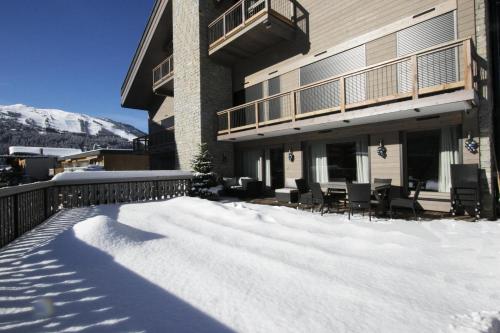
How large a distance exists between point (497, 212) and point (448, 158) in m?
1.75

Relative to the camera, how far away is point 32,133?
49.2 metres

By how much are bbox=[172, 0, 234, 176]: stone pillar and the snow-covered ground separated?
25.3ft

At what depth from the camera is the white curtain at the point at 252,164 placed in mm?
12648

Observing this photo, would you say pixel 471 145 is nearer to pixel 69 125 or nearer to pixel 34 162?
pixel 34 162

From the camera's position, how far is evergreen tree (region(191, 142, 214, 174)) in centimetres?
1144

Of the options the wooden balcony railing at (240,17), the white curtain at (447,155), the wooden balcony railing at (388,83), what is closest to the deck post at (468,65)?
the wooden balcony railing at (388,83)

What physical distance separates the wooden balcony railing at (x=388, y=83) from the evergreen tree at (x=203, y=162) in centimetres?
139

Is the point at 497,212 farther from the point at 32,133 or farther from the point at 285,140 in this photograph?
the point at 32,133

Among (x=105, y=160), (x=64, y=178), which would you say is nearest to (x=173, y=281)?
(x=64, y=178)

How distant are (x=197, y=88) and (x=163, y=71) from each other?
17.8ft

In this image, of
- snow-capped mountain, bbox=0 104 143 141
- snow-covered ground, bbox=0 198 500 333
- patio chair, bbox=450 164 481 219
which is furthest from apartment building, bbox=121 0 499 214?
snow-capped mountain, bbox=0 104 143 141

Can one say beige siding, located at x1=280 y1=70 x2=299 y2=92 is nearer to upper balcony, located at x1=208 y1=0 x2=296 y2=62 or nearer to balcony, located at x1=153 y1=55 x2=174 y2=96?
upper balcony, located at x1=208 y1=0 x2=296 y2=62

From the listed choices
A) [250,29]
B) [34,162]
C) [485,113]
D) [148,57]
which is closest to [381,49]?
[485,113]

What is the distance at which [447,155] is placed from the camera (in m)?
7.27
